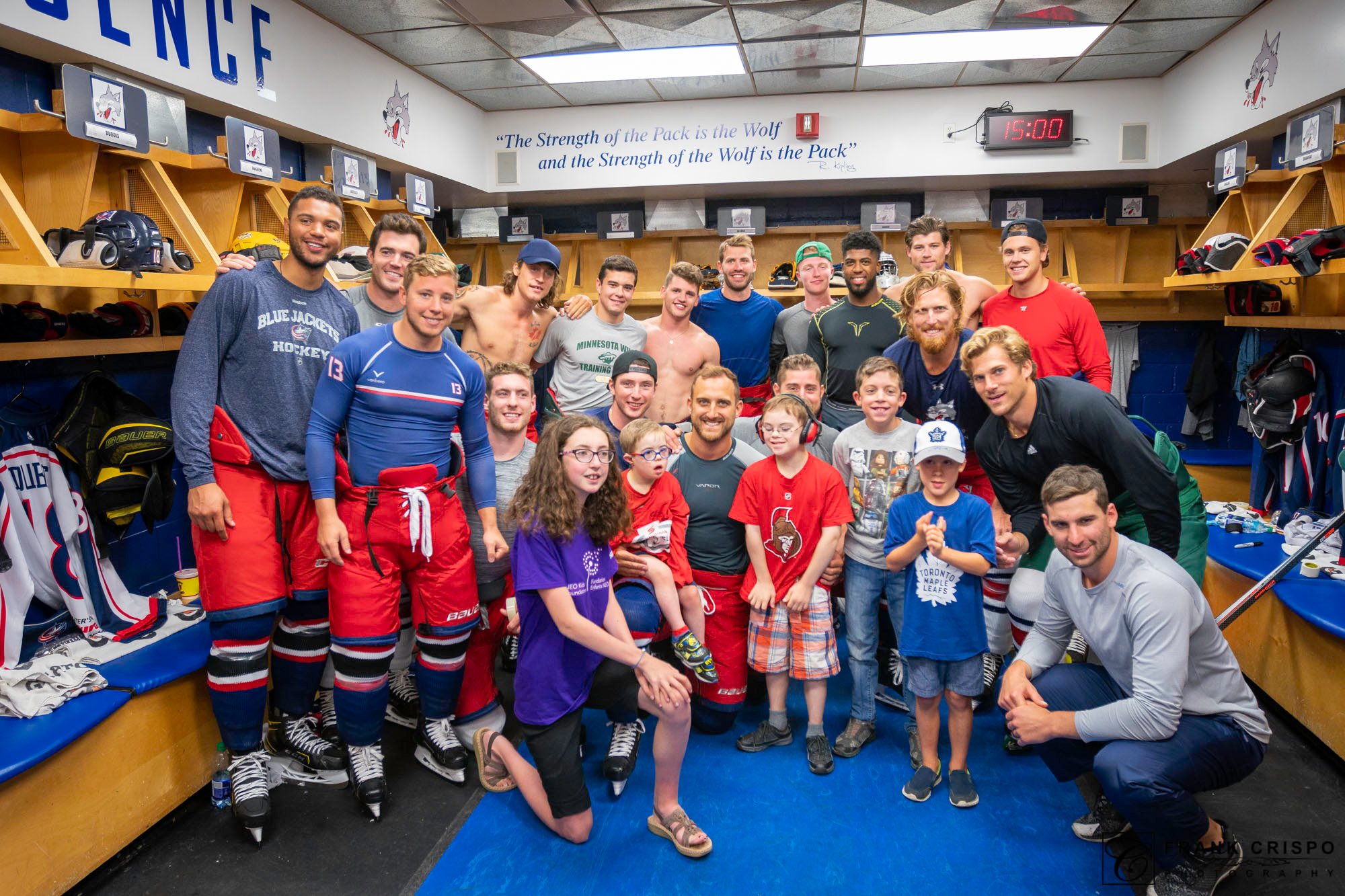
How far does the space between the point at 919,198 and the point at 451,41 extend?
4.27 metres

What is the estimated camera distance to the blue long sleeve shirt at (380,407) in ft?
8.49

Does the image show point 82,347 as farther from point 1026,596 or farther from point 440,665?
point 1026,596

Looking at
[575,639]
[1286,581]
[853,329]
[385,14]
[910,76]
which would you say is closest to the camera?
[575,639]

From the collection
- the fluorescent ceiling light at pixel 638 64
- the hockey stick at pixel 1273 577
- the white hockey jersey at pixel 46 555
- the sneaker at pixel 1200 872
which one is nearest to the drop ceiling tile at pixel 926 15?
the fluorescent ceiling light at pixel 638 64

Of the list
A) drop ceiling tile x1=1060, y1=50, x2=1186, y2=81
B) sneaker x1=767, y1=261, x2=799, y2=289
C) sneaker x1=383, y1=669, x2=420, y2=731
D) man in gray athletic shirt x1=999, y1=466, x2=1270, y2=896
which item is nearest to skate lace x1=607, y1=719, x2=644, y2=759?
sneaker x1=383, y1=669, x2=420, y2=731

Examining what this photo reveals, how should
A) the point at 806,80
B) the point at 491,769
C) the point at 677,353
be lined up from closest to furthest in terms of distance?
the point at 491,769, the point at 677,353, the point at 806,80

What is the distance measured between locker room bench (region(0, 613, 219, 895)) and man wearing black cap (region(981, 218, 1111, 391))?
3457 millimetres

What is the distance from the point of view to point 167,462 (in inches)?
122

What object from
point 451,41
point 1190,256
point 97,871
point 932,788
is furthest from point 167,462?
point 1190,256

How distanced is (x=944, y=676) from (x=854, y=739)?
0.51 metres

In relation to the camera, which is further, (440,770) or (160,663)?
(440,770)

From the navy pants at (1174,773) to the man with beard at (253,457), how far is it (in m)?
2.52

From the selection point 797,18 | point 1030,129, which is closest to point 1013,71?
point 1030,129

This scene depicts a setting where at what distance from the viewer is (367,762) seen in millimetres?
2732
